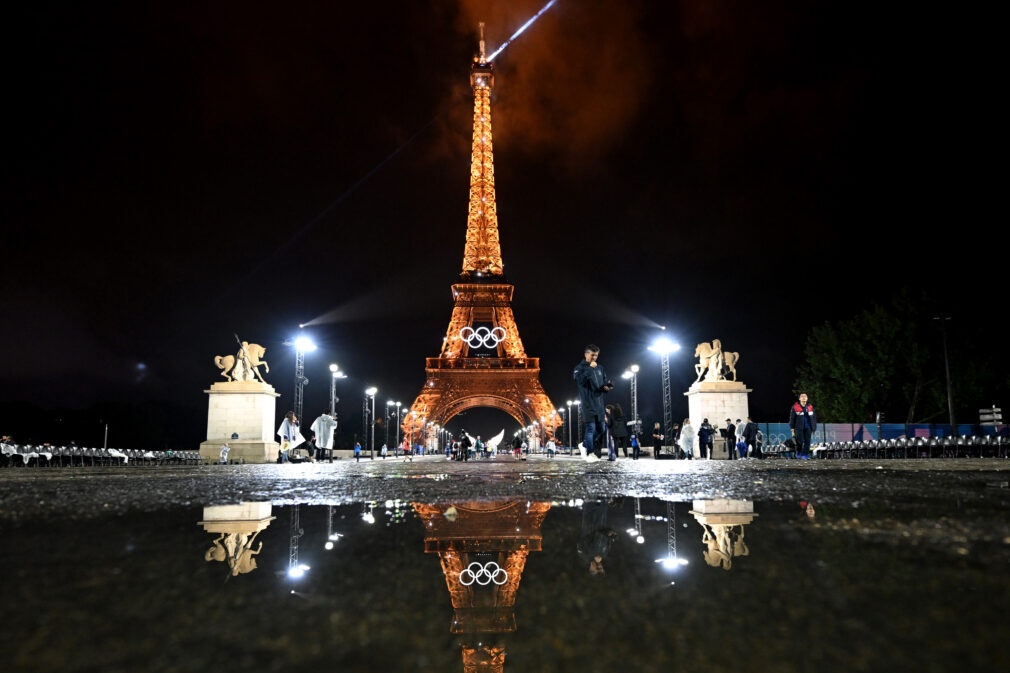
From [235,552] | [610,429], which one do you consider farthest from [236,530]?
[610,429]

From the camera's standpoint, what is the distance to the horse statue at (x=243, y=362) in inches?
800

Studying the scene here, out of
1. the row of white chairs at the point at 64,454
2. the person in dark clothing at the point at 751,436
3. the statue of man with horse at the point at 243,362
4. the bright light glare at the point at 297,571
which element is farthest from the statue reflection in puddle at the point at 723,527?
the statue of man with horse at the point at 243,362

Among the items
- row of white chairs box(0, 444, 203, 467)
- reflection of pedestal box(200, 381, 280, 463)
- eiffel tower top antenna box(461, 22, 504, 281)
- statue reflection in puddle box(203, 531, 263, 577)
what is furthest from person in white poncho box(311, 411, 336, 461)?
eiffel tower top antenna box(461, 22, 504, 281)

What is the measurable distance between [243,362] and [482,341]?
141 ft

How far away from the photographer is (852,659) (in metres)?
0.97

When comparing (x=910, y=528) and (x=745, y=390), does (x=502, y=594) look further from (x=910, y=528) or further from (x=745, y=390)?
(x=745, y=390)

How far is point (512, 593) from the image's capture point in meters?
1.43

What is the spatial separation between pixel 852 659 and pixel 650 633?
30 cm

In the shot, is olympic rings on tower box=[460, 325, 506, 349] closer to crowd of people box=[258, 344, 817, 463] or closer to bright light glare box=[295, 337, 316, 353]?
bright light glare box=[295, 337, 316, 353]

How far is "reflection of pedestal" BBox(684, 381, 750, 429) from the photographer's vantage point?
22.0 meters

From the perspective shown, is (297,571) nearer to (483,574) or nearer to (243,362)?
(483,574)

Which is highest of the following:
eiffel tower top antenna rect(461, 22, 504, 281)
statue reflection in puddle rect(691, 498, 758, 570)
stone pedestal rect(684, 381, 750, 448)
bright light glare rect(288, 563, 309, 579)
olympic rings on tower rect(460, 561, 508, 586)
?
eiffel tower top antenna rect(461, 22, 504, 281)

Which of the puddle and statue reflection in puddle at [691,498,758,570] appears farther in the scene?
statue reflection in puddle at [691,498,758,570]

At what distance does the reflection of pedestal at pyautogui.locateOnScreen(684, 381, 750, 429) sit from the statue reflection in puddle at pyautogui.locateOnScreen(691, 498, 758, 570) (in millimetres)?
19149
